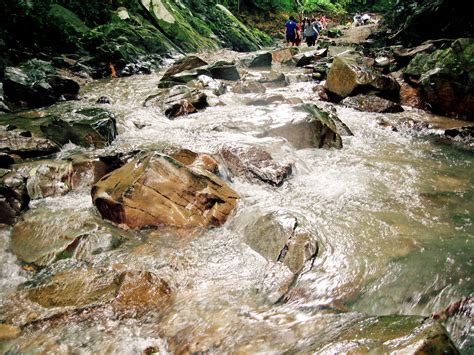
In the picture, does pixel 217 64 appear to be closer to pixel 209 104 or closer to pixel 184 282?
pixel 209 104

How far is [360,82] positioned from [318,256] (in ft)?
23.1

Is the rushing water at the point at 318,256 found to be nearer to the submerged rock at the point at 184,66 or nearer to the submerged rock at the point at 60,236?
the submerged rock at the point at 60,236

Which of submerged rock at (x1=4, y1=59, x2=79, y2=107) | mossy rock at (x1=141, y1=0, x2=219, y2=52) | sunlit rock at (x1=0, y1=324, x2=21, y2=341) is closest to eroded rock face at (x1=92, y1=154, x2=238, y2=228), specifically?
sunlit rock at (x1=0, y1=324, x2=21, y2=341)

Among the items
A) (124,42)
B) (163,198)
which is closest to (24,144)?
(163,198)

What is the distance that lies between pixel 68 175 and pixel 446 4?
1439cm

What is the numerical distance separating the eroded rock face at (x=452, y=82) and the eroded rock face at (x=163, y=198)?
6.64 m

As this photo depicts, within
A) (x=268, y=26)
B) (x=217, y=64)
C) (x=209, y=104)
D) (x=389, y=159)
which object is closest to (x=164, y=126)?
(x=209, y=104)

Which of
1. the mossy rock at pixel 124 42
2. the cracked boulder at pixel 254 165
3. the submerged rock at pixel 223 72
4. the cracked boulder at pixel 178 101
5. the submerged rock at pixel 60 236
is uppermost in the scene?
the mossy rock at pixel 124 42

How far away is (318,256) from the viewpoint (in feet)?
12.5

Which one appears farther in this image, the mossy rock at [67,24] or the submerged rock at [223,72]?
the mossy rock at [67,24]

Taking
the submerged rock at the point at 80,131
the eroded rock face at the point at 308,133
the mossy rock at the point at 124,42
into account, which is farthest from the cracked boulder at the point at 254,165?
the mossy rock at the point at 124,42

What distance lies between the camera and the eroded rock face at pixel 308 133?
684 cm

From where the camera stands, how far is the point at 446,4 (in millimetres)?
12914

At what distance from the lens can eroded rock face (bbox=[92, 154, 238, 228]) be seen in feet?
14.7
